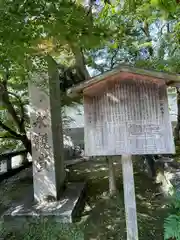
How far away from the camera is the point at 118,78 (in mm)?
2947

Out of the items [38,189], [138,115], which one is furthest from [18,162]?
[138,115]

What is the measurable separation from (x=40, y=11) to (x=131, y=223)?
8.87 feet

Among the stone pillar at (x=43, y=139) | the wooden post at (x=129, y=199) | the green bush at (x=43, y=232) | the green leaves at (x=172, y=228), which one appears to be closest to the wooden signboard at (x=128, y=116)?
the wooden post at (x=129, y=199)

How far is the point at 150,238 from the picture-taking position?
3.45m

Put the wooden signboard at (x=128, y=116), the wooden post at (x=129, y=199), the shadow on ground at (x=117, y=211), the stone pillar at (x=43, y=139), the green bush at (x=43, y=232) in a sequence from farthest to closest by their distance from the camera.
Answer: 1. the stone pillar at (x=43, y=139)
2. the shadow on ground at (x=117, y=211)
3. the green bush at (x=43, y=232)
4. the wooden post at (x=129, y=199)
5. the wooden signboard at (x=128, y=116)

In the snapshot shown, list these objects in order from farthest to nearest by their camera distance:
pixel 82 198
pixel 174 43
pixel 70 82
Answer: pixel 70 82 → pixel 174 43 → pixel 82 198

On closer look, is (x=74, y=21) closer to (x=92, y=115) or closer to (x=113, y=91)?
(x=113, y=91)

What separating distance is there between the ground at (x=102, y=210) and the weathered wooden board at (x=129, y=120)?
4.97ft

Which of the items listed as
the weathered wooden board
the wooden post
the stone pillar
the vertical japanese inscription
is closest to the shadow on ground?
the wooden post

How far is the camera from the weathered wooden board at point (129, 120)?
2.77 metres

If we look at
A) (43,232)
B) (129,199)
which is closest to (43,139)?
(43,232)

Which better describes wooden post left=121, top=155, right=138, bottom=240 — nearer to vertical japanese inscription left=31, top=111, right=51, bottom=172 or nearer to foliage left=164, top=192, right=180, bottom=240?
foliage left=164, top=192, right=180, bottom=240

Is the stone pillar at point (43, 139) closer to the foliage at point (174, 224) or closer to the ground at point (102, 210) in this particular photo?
the ground at point (102, 210)

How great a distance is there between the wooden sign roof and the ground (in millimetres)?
2094
